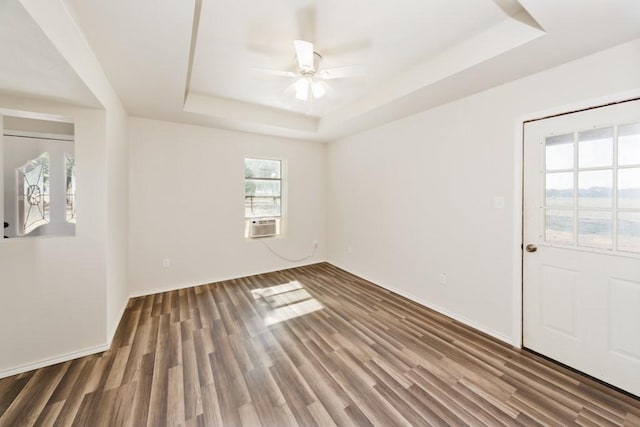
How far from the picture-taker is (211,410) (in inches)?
63.7

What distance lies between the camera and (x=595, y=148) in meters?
1.92

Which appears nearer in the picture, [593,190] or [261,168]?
[593,190]

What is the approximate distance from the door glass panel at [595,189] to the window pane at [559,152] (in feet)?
0.47

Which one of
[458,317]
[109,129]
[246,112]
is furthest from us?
[246,112]

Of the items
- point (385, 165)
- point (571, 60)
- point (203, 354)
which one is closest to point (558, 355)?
point (571, 60)

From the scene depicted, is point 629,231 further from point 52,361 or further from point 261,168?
point 52,361

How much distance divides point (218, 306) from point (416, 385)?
2342mm

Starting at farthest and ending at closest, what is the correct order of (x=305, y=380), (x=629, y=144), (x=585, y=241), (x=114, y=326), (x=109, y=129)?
1. (x=114, y=326)
2. (x=109, y=129)
3. (x=585, y=241)
4. (x=305, y=380)
5. (x=629, y=144)

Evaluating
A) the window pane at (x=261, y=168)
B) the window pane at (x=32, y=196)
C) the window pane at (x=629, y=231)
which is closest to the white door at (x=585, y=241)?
the window pane at (x=629, y=231)

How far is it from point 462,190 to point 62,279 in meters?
3.84

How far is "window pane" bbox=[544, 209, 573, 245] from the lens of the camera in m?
2.07

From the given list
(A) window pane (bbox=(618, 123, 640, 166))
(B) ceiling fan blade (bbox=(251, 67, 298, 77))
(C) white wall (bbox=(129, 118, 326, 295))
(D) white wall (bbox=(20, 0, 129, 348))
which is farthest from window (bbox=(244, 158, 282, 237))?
(A) window pane (bbox=(618, 123, 640, 166))

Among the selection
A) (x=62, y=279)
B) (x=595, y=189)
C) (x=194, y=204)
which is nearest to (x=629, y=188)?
(x=595, y=189)

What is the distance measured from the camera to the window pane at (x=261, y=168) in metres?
4.41
